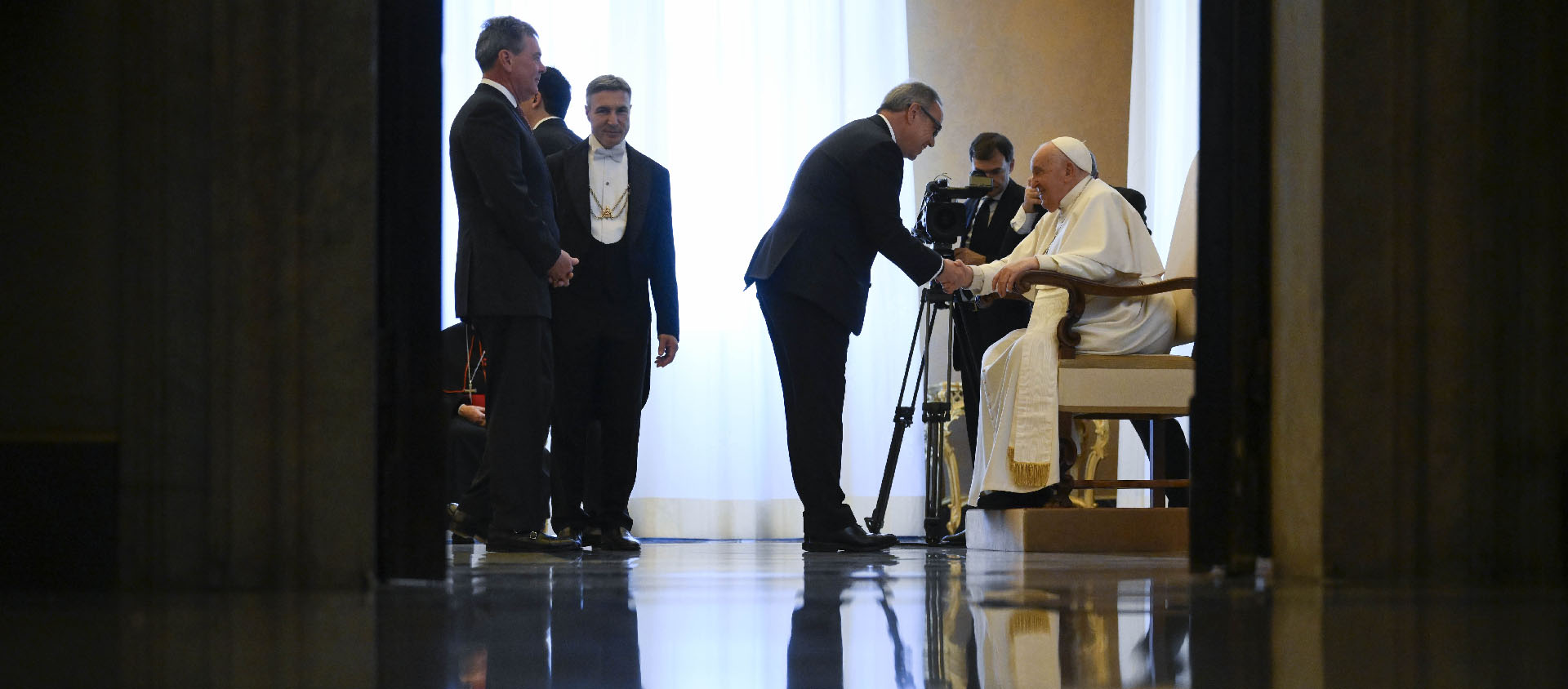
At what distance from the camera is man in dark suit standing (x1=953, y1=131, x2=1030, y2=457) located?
16.3 ft

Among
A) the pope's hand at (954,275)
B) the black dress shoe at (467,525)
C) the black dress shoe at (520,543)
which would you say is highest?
the pope's hand at (954,275)

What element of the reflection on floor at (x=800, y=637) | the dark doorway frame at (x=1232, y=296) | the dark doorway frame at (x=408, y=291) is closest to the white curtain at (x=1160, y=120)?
the dark doorway frame at (x=1232, y=296)

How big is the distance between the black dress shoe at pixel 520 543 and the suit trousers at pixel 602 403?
0.47 metres

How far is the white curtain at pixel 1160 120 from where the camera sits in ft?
22.5

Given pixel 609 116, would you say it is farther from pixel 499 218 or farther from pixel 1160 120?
pixel 1160 120

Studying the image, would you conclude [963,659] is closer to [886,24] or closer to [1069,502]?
[1069,502]

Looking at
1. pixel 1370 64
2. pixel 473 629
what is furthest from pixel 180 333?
pixel 1370 64

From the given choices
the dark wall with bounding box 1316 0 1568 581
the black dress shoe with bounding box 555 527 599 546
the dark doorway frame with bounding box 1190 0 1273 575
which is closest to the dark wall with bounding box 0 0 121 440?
the dark doorway frame with bounding box 1190 0 1273 575

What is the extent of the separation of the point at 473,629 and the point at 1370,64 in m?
1.40

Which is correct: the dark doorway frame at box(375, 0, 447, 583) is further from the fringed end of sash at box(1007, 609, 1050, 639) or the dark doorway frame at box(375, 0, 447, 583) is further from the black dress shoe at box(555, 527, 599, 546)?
the black dress shoe at box(555, 527, 599, 546)

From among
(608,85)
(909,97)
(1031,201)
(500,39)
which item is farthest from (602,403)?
(1031,201)

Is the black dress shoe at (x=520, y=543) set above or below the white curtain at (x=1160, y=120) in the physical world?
below

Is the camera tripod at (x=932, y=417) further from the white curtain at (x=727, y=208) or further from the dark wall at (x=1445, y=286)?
the dark wall at (x=1445, y=286)

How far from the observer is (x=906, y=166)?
6.82 m
